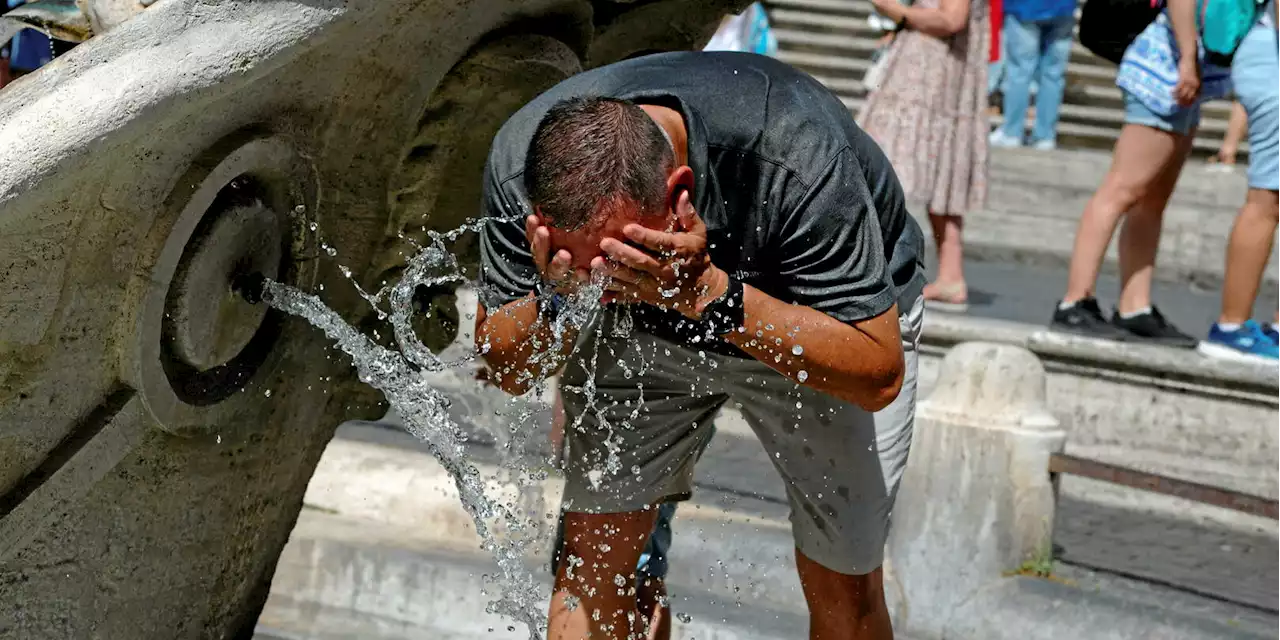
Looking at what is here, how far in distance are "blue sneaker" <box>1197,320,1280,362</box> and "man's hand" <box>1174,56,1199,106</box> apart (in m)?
0.66

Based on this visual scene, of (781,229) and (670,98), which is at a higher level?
(670,98)

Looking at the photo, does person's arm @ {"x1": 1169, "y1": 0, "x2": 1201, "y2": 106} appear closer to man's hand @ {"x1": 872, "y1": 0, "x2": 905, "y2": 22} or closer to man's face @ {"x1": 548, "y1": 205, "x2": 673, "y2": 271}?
man's hand @ {"x1": 872, "y1": 0, "x2": 905, "y2": 22}

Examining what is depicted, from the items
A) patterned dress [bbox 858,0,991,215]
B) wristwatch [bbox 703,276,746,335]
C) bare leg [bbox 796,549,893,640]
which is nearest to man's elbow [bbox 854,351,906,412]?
wristwatch [bbox 703,276,746,335]

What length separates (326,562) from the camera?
10.4 feet

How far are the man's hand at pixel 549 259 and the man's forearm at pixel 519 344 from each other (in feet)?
0.67

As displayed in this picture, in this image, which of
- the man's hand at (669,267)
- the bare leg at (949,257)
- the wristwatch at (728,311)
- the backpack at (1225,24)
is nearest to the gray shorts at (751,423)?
the wristwatch at (728,311)

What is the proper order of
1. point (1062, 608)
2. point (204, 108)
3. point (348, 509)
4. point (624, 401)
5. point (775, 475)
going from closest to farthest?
point (204, 108) < point (624, 401) < point (1062, 608) < point (348, 509) < point (775, 475)

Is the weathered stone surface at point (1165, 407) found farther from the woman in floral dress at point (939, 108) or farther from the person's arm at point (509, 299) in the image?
the person's arm at point (509, 299)

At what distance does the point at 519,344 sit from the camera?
2.20m

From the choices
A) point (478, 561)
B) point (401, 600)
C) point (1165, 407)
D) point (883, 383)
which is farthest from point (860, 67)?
point (883, 383)

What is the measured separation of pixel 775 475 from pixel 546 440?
25.6 inches

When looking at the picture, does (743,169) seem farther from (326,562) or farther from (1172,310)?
(1172,310)

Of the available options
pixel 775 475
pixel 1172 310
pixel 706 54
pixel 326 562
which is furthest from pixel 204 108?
pixel 1172 310

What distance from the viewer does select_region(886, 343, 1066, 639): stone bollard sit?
3092 mm
